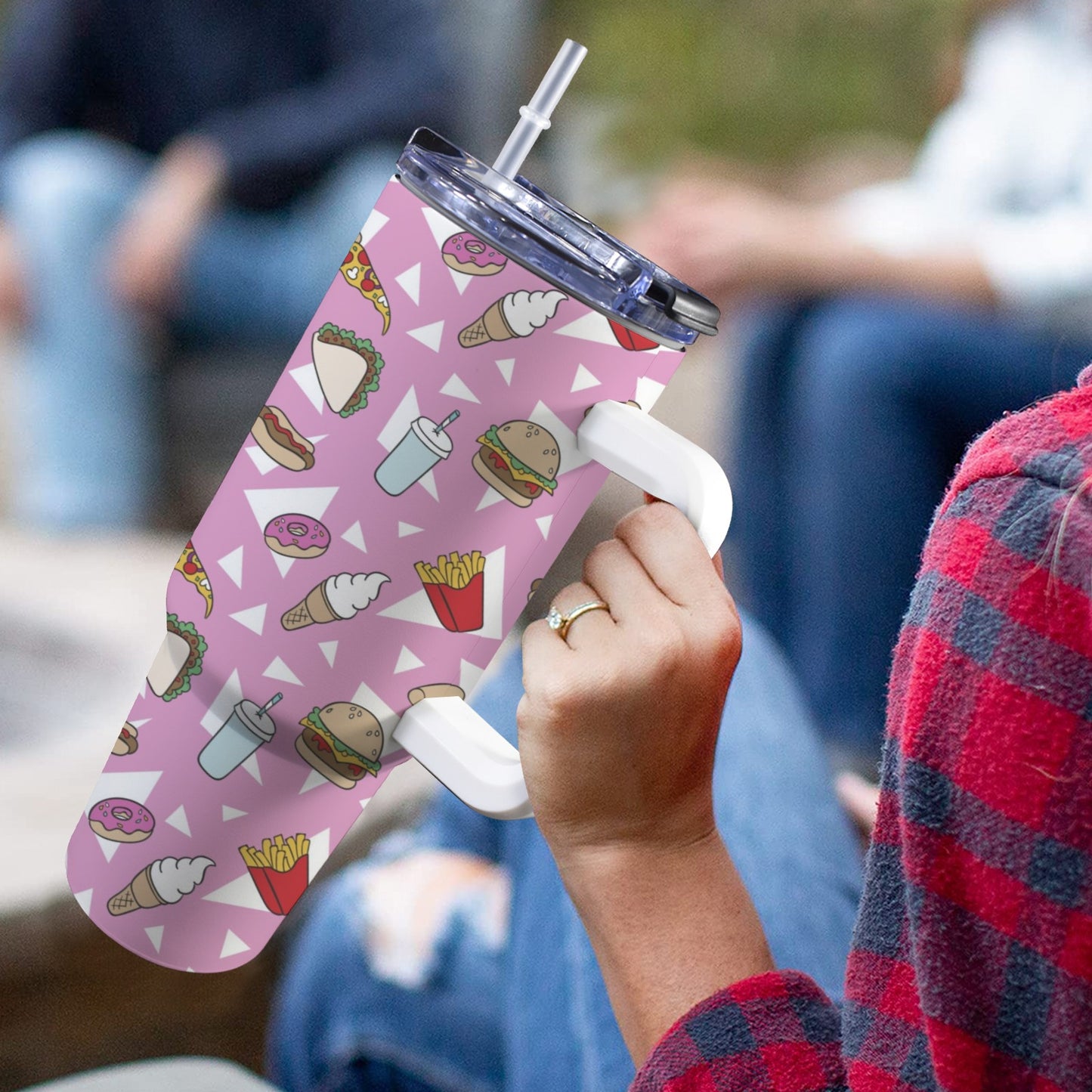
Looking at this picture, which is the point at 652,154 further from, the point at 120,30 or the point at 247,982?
the point at 247,982

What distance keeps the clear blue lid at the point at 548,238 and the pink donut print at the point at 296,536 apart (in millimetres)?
111

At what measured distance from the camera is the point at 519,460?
428mm

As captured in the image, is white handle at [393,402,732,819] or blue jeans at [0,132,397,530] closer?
white handle at [393,402,732,819]

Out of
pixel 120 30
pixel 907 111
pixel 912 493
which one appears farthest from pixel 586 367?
pixel 907 111

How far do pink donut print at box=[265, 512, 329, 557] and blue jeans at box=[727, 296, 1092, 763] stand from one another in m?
0.98

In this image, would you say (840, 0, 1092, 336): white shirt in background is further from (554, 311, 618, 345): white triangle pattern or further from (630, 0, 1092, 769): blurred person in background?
(554, 311, 618, 345): white triangle pattern

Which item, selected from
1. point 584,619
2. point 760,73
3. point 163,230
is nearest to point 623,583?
point 584,619

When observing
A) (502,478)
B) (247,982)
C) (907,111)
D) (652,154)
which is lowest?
(247,982)

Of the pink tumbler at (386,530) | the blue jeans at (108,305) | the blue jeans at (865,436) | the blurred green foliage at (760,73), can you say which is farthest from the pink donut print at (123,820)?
the blurred green foliage at (760,73)

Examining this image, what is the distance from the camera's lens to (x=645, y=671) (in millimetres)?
409

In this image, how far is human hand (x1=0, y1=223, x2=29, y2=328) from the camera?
1.86m

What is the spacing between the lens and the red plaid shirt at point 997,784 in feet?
1.02

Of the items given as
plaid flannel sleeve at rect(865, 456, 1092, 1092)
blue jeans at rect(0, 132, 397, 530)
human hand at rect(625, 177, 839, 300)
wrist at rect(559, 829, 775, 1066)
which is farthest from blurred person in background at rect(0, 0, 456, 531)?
plaid flannel sleeve at rect(865, 456, 1092, 1092)

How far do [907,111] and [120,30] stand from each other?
2045mm
